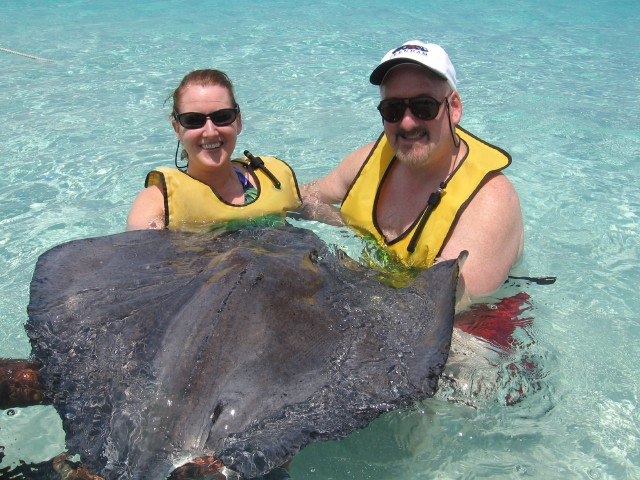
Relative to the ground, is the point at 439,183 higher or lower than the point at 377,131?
higher

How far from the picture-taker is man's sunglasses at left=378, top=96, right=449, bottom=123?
4.08 meters

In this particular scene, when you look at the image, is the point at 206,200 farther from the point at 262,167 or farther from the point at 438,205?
the point at 438,205

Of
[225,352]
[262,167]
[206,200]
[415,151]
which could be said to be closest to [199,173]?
[206,200]

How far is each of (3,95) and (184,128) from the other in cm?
695

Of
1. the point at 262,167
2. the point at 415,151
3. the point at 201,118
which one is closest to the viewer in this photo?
the point at 415,151

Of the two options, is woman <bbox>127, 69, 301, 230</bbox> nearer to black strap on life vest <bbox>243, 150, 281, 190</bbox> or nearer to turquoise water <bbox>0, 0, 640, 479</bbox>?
black strap on life vest <bbox>243, 150, 281, 190</bbox>

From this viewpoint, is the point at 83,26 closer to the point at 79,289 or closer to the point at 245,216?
the point at 245,216

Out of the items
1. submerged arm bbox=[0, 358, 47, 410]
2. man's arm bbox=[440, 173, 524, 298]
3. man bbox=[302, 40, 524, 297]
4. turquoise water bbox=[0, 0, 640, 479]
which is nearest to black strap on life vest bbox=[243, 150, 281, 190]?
man bbox=[302, 40, 524, 297]

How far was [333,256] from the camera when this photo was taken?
3.46 m

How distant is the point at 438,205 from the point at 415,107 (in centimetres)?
67

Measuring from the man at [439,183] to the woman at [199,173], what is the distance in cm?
111

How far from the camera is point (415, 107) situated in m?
4.11

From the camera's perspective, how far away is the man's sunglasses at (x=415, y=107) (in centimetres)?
408

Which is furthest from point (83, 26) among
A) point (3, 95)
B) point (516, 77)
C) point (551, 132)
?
point (551, 132)
